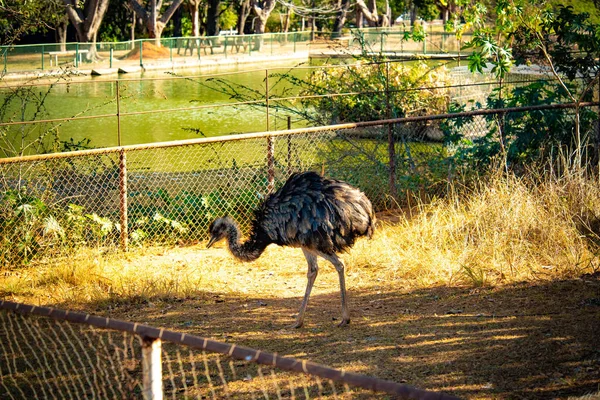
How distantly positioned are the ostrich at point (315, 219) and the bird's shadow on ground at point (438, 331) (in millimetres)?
413

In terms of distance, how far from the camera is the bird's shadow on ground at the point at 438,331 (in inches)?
213

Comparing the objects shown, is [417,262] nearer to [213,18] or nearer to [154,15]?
[154,15]

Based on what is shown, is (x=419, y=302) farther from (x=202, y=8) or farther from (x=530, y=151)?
(x=202, y=8)

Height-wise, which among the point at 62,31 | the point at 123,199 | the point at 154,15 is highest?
the point at 154,15

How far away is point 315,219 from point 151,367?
10.4 ft

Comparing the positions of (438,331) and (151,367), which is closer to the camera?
(151,367)

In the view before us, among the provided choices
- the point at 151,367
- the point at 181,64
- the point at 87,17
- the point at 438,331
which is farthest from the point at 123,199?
the point at 87,17

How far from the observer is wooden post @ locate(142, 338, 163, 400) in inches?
140

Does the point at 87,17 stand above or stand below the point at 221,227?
above

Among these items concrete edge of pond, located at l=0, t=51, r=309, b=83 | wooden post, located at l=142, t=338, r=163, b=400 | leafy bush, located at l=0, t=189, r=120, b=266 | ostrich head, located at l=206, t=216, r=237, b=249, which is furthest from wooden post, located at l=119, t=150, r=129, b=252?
concrete edge of pond, located at l=0, t=51, r=309, b=83

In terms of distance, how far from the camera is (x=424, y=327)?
6.48 metres

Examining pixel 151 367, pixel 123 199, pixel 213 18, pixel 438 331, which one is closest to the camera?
pixel 151 367

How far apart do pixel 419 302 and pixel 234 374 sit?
2357 mm

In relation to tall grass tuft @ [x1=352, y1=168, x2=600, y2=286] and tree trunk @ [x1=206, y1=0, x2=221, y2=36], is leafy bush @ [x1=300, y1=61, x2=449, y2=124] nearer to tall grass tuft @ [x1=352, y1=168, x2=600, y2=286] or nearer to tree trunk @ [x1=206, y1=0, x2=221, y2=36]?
tall grass tuft @ [x1=352, y1=168, x2=600, y2=286]
